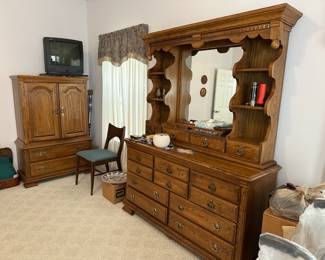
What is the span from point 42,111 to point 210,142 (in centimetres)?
238

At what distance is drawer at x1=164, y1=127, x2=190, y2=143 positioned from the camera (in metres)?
2.29

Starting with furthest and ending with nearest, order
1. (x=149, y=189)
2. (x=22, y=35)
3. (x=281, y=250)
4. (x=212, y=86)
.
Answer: (x=22, y=35), (x=149, y=189), (x=212, y=86), (x=281, y=250)

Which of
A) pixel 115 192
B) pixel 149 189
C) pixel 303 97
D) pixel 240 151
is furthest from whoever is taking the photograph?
pixel 115 192

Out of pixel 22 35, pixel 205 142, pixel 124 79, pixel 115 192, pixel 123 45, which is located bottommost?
pixel 115 192

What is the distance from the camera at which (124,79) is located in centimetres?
326

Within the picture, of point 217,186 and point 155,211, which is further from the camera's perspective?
point 155,211

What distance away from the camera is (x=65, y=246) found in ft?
7.02

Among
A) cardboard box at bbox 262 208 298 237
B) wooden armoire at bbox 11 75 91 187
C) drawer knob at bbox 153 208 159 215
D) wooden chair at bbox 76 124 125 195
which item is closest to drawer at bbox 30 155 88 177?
wooden armoire at bbox 11 75 91 187

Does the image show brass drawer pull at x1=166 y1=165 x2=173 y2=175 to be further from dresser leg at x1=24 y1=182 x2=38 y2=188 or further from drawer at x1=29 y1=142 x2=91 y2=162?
dresser leg at x1=24 y1=182 x2=38 y2=188

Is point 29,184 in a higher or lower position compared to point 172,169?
lower

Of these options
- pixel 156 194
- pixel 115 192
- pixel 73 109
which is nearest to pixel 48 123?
pixel 73 109

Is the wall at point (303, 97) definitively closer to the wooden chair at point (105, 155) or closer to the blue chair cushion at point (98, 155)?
the wooden chair at point (105, 155)

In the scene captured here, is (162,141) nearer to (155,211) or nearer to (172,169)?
(172,169)

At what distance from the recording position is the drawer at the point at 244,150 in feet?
5.77
